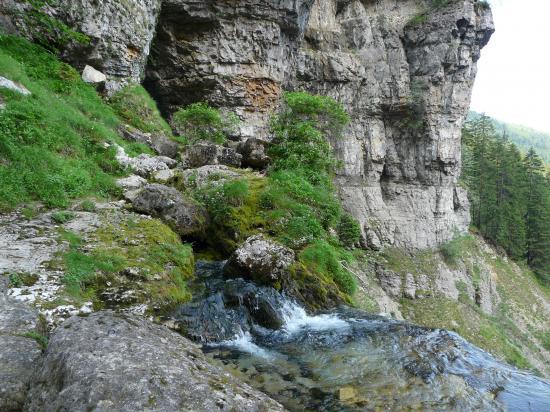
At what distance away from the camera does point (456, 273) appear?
38.9 m

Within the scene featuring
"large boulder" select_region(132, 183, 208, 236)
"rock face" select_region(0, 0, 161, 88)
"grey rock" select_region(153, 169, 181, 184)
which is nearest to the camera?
"large boulder" select_region(132, 183, 208, 236)

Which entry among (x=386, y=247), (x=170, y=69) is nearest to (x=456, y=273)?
(x=386, y=247)

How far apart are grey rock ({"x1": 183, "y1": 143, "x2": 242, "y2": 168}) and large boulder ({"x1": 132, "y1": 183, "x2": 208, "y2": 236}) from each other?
205 inches

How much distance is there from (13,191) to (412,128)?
128 feet

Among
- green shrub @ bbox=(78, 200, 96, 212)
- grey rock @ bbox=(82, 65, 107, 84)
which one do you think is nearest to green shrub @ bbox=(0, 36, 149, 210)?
green shrub @ bbox=(78, 200, 96, 212)

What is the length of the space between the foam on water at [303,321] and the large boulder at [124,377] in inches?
161

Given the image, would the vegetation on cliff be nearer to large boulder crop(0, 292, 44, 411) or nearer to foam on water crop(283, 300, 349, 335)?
foam on water crop(283, 300, 349, 335)

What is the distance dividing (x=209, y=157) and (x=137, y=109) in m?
6.28

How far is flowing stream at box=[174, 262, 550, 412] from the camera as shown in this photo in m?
5.39

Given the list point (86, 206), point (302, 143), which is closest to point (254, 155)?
point (302, 143)

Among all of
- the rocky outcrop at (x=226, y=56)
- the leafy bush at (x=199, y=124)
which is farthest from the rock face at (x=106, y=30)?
the rocky outcrop at (x=226, y=56)

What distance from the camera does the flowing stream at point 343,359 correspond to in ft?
17.7

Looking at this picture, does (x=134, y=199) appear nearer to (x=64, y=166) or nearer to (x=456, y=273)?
(x=64, y=166)

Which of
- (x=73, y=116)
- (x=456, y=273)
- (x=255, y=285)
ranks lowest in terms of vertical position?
(x=456, y=273)
